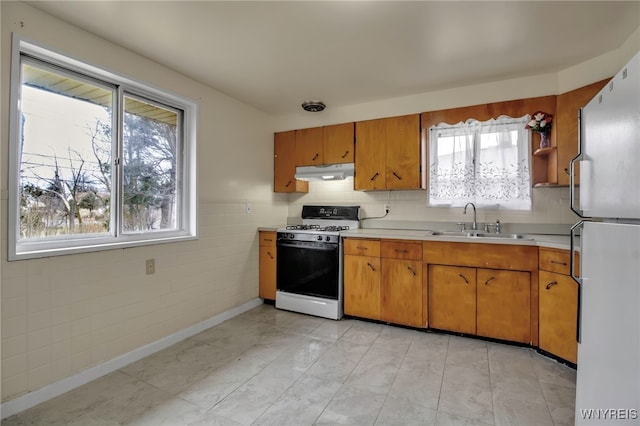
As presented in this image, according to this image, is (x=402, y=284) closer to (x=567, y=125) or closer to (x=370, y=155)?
(x=370, y=155)

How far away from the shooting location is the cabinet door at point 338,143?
3.48 metres

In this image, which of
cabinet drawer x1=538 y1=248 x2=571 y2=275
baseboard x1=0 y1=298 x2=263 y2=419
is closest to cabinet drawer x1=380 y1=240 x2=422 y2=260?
cabinet drawer x1=538 y1=248 x2=571 y2=275

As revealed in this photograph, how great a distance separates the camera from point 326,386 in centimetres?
195

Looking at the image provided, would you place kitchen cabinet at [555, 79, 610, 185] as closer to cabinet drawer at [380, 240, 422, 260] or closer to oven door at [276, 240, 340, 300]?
cabinet drawer at [380, 240, 422, 260]

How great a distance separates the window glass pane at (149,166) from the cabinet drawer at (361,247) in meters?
1.70

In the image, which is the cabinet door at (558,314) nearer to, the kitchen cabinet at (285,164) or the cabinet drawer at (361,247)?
the cabinet drawer at (361,247)

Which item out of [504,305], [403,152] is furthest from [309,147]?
[504,305]

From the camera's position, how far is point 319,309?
3203 millimetres

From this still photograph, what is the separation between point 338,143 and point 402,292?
5.95 ft

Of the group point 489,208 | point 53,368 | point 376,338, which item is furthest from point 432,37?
point 53,368

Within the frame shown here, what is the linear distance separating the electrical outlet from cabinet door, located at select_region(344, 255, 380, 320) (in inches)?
69.8

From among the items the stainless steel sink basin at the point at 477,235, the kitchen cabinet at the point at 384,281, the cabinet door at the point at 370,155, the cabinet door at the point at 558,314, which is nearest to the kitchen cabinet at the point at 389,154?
the cabinet door at the point at 370,155

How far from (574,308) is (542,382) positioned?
571 mm

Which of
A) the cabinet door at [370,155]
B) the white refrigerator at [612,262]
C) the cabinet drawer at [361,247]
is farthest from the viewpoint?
the cabinet door at [370,155]
